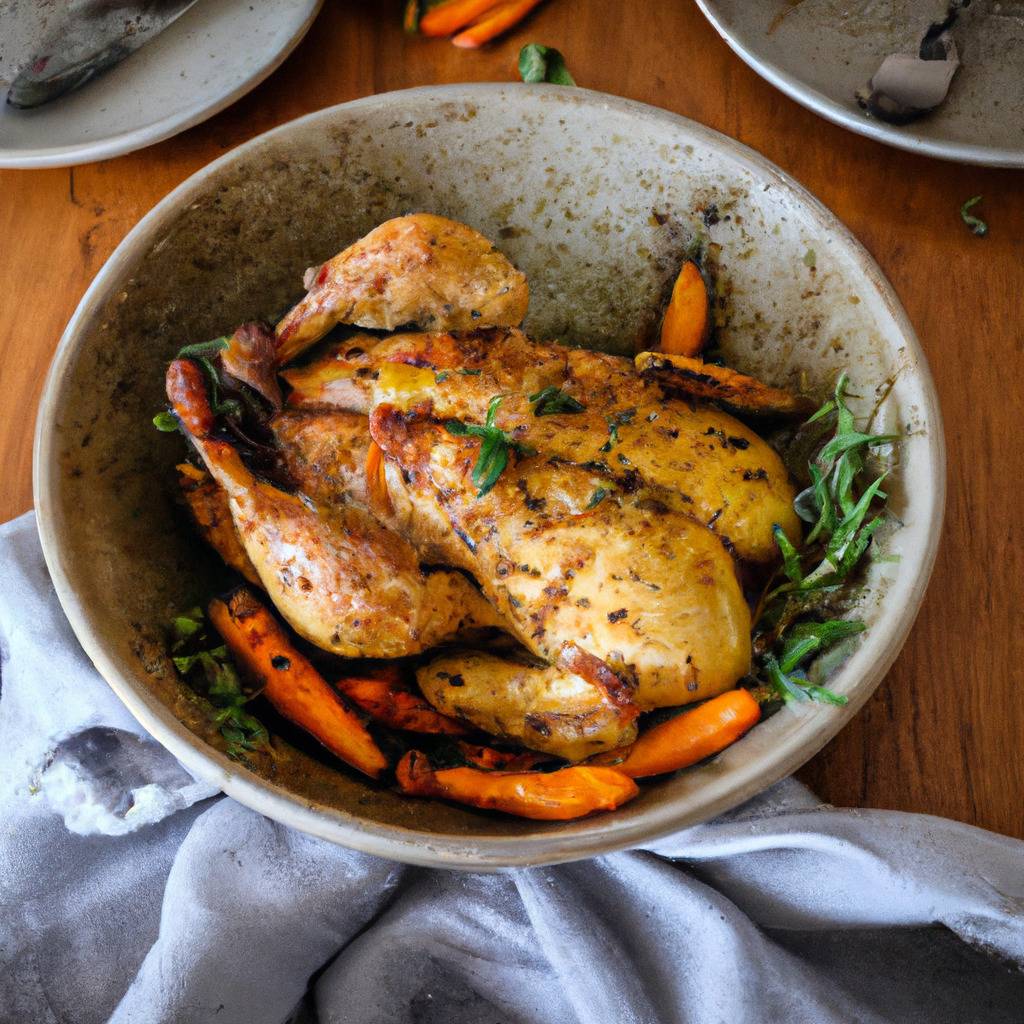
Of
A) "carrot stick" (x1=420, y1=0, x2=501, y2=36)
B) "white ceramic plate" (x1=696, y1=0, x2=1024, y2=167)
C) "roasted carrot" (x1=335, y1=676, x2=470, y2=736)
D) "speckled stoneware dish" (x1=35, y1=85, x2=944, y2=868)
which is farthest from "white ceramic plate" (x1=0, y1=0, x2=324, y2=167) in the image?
"roasted carrot" (x1=335, y1=676, x2=470, y2=736)

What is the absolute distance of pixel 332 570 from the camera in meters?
1.34

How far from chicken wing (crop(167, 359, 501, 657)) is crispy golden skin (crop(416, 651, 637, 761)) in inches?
2.4

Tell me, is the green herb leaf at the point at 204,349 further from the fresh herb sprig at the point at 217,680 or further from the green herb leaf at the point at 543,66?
the green herb leaf at the point at 543,66

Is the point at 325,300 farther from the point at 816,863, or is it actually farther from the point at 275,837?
the point at 816,863

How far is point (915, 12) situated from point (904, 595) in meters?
1.29

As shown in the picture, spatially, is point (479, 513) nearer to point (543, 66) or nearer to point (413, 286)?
point (413, 286)

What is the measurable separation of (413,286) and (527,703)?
643 millimetres

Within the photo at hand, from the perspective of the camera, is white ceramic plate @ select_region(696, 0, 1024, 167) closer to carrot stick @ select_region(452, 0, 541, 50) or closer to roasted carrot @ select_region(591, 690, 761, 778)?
carrot stick @ select_region(452, 0, 541, 50)

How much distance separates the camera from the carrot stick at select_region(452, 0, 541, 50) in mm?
1933

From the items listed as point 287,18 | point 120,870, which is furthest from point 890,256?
point 120,870

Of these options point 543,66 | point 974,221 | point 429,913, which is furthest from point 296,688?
point 974,221

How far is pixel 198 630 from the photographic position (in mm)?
1448

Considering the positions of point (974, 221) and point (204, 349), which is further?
point (974, 221)

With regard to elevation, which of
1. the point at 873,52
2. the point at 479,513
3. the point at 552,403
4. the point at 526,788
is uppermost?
the point at 873,52
